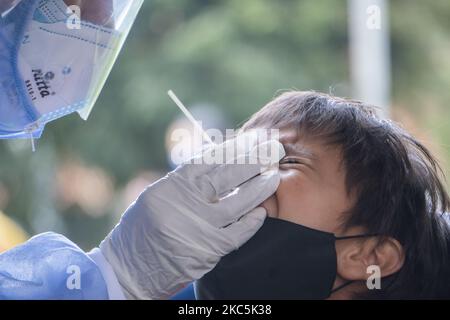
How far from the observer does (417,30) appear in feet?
18.9

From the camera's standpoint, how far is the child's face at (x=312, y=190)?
1542mm

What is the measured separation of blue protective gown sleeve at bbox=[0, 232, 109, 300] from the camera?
145 cm

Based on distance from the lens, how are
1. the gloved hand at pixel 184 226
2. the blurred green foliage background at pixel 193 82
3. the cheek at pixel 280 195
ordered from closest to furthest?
the gloved hand at pixel 184 226 → the cheek at pixel 280 195 → the blurred green foliage background at pixel 193 82

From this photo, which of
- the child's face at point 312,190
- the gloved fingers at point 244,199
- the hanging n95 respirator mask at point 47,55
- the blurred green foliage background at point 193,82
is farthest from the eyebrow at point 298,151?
the blurred green foliage background at point 193,82

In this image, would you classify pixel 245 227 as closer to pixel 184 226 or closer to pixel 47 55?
pixel 184 226

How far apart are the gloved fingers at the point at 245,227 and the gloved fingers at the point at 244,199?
0.04 ft

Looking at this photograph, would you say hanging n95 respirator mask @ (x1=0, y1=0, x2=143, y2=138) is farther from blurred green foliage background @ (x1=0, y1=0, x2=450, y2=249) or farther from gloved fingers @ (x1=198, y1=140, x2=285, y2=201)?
blurred green foliage background @ (x1=0, y1=0, x2=450, y2=249)

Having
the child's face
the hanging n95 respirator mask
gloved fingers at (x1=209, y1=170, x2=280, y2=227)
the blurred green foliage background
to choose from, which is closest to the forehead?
the child's face

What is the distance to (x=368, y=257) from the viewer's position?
157cm

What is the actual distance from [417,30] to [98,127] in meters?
2.44

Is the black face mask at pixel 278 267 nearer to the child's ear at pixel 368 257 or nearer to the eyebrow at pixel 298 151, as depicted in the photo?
the child's ear at pixel 368 257

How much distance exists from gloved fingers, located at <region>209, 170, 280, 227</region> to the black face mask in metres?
0.06
